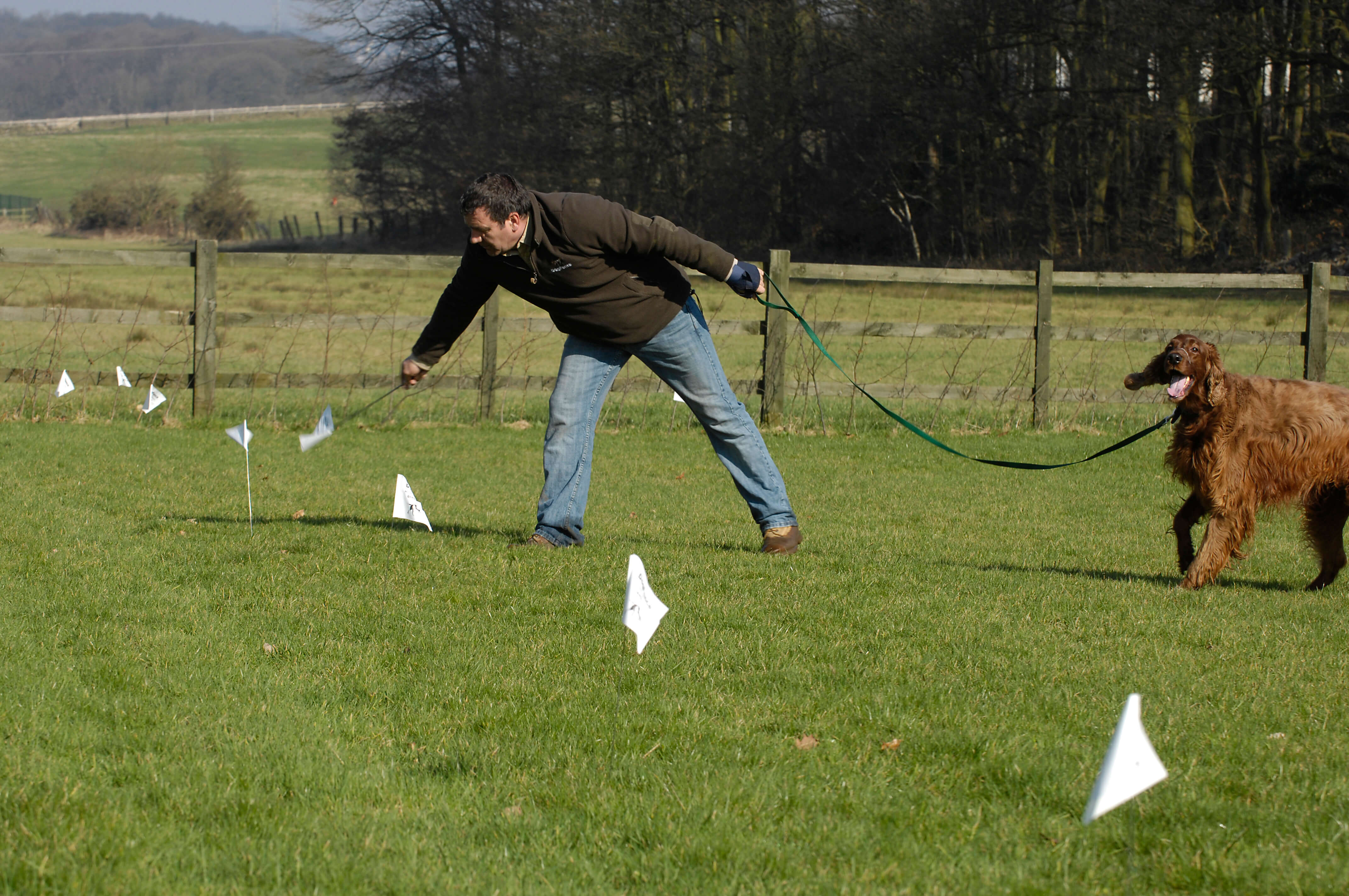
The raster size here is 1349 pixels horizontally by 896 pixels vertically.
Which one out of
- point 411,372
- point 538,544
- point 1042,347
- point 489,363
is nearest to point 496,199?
point 411,372

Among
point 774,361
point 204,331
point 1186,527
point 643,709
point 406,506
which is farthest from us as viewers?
point 774,361

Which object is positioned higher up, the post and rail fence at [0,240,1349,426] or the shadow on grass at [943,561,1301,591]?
the post and rail fence at [0,240,1349,426]

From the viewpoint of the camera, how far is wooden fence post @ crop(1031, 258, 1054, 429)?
38.2 ft

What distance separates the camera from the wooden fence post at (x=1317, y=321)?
11.7 m

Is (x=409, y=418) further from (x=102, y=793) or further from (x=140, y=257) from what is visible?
(x=102, y=793)

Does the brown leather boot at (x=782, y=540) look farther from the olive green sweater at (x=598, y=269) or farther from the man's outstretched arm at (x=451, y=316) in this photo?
the man's outstretched arm at (x=451, y=316)

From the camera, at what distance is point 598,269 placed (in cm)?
582

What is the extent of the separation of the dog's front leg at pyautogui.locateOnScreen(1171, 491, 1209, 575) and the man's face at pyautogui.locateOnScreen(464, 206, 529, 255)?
11.1 ft

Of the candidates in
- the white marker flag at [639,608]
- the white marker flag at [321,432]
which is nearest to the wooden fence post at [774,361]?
the white marker flag at [321,432]

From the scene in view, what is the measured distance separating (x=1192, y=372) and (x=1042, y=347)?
20.6ft

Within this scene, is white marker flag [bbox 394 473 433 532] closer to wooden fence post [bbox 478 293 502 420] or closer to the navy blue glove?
the navy blue glove

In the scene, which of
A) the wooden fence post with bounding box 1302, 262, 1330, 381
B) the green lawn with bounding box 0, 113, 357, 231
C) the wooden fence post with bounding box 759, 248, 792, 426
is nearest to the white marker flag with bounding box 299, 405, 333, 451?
the wooden fence post with bounding box 759, 248, 792, 426

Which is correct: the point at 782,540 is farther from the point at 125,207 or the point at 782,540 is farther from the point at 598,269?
the point at 125,207

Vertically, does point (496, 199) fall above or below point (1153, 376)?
above
